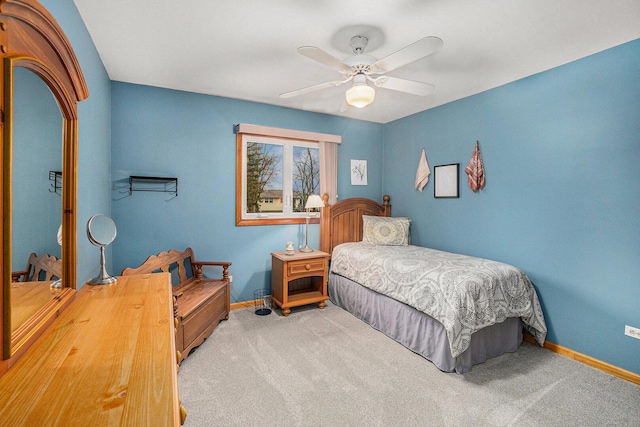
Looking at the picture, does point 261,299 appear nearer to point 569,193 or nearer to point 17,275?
point 17,275

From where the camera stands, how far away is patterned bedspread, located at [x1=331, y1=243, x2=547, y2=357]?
237 cm

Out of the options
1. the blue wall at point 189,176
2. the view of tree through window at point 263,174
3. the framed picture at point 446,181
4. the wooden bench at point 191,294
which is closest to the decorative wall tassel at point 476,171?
the framed picture at point 446,181

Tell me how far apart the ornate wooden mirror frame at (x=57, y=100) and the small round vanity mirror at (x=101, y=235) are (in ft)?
0.69

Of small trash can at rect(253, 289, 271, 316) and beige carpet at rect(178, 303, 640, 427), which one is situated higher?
small trash can at rect(253, 289, 271, 316)

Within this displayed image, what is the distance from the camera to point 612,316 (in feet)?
8.05

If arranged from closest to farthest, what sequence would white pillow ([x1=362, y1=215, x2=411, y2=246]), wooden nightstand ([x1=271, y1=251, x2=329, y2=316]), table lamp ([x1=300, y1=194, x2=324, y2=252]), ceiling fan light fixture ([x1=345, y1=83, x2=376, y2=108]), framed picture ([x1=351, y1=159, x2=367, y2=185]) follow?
ceiling fan light fixture ([x1=345, y1=83, x2=376, y2=108]) < wooden nightstand ([x1=271, y1=251, x2=329, y2=316]) < table lamp ([x1=300, y1=194, x2=324, y2=252]) < white pillow ([x1=362, y1=215, x2=411, y2=246]) < framed picture ([x1=351, y1=159, x2=367, y2=185])

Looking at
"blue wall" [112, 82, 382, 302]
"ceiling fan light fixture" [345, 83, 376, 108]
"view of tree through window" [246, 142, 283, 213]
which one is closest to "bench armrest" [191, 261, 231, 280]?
"blue wall" [112, 82, 382, 302]

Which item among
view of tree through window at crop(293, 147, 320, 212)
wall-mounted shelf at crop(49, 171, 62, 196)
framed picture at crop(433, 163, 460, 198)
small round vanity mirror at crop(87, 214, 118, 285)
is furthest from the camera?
view of tree through window at crop(293, 147, 320, 212)

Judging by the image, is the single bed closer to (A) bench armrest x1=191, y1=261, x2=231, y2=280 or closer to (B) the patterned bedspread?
(B) the patterned bedspread

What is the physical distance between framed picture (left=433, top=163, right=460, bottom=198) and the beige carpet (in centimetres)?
181

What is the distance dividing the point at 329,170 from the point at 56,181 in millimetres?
3261

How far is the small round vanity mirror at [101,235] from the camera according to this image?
1.71 meters

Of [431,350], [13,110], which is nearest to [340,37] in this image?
[13,110]

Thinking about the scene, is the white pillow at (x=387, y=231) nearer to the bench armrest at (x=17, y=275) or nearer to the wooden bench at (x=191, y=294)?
the wooden bench at (x=191, y=294)
